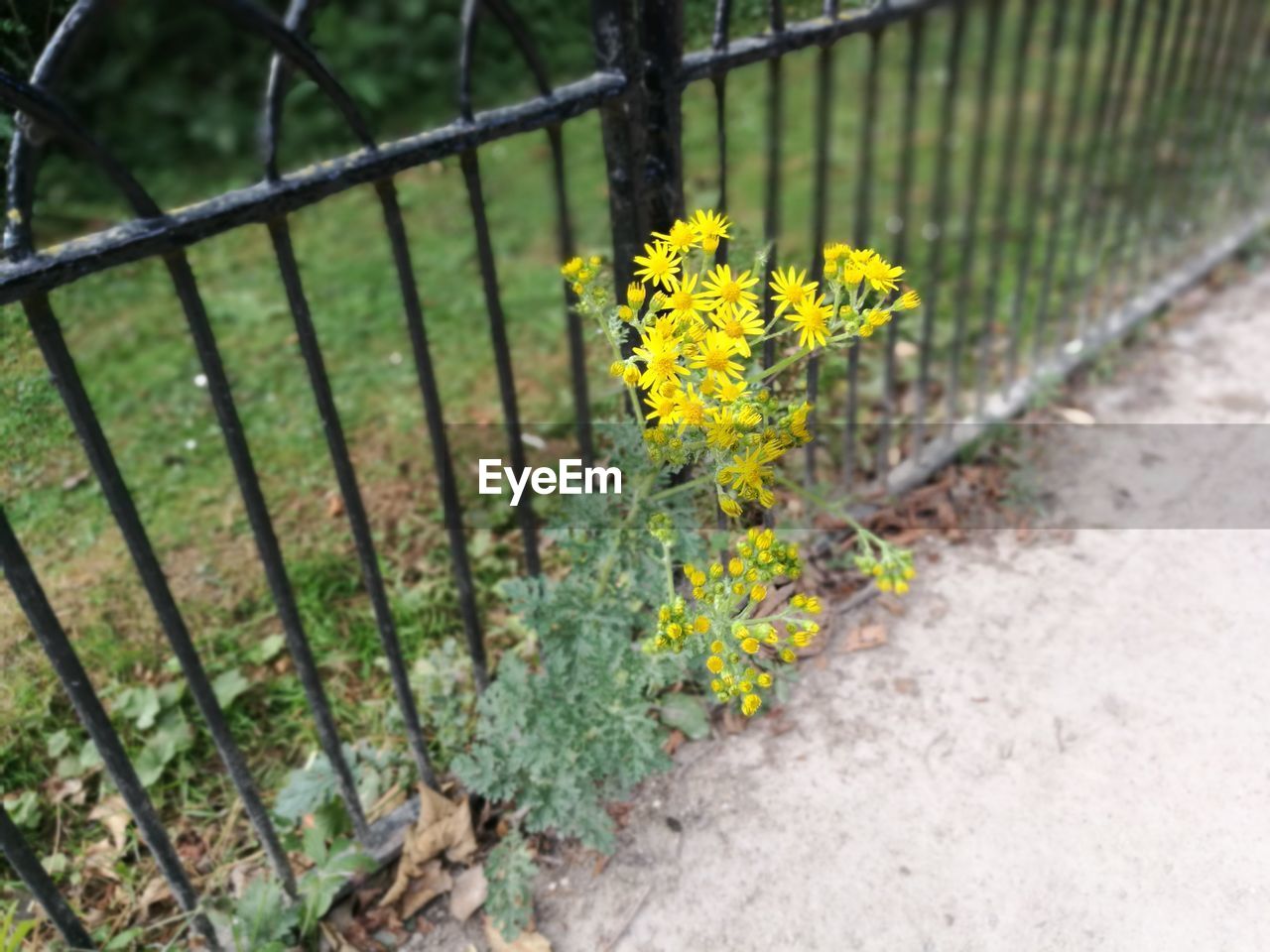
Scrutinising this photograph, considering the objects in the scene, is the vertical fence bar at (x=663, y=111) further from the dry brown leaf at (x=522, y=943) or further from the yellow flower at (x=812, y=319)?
the dry brown leaf at (x=522, y=943)

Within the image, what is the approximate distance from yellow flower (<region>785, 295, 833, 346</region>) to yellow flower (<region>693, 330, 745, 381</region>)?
0.11 meters

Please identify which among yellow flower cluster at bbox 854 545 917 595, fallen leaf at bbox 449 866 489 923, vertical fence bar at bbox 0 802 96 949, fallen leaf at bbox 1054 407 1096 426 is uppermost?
yellow flower cluster at bbox 854 545 917 595

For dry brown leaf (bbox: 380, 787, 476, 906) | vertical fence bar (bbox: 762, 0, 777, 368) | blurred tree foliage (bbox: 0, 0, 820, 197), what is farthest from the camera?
blurred tree foliage (bbox: 0, 0, 820, 197)

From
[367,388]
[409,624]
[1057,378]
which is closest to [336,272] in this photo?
[367,388]

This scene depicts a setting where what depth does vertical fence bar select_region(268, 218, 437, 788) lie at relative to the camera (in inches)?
62.7

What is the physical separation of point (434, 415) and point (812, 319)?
72cm

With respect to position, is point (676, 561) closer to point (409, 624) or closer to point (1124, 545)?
point (409, 624)

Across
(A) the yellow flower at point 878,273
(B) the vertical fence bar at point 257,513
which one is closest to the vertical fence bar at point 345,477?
(B) the vertical fence bar at point 257,513

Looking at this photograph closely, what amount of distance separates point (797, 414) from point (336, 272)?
2878mm

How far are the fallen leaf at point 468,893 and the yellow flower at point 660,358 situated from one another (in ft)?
3.38

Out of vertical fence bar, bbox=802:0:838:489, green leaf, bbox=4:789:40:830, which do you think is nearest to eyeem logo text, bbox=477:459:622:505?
vertical fence bar, bbox=802:0:838:489

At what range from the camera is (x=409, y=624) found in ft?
8.09

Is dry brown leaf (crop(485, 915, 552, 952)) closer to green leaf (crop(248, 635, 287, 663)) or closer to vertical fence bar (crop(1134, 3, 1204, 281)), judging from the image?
green leaf (crop(248, 635, 287, 663))

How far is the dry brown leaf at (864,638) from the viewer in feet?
7.77
